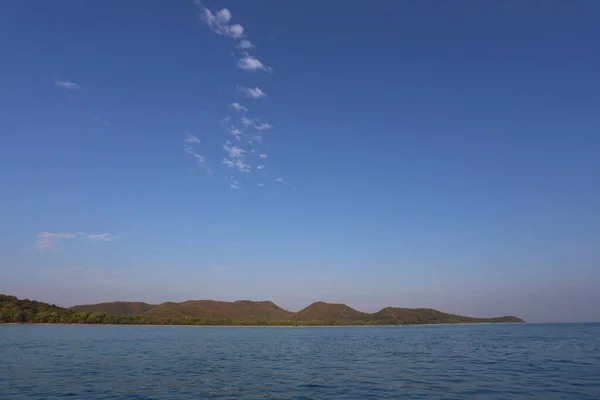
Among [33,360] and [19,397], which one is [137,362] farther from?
[19,397]

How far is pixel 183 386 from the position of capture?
31.2 m

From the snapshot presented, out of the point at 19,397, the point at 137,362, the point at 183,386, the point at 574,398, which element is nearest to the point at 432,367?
the point at 574,398

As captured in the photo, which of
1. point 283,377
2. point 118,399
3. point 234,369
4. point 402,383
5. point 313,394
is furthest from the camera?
point 234,369

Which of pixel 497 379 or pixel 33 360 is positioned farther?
pixel 33 360

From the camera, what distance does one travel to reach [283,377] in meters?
36.8

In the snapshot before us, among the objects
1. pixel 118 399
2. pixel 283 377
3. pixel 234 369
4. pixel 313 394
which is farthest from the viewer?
pixel 234 369

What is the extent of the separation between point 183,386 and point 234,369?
12.2 metres

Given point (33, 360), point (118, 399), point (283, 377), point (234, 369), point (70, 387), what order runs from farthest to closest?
point (33, 360) → point (234, 369) → point (283, 377) → point (70, 387) → point (118, 399)

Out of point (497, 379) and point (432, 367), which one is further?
point (432, 367)

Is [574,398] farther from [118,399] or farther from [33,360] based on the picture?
[33,360]

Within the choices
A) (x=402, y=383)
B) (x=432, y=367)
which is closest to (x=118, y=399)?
(x=402, y=383)

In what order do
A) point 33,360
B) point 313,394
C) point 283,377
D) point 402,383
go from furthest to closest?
point 33,360 → point 283,377 → point 402,383 → point 313,394

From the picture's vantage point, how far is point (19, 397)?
25.9 m

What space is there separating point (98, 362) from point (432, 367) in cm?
4205
